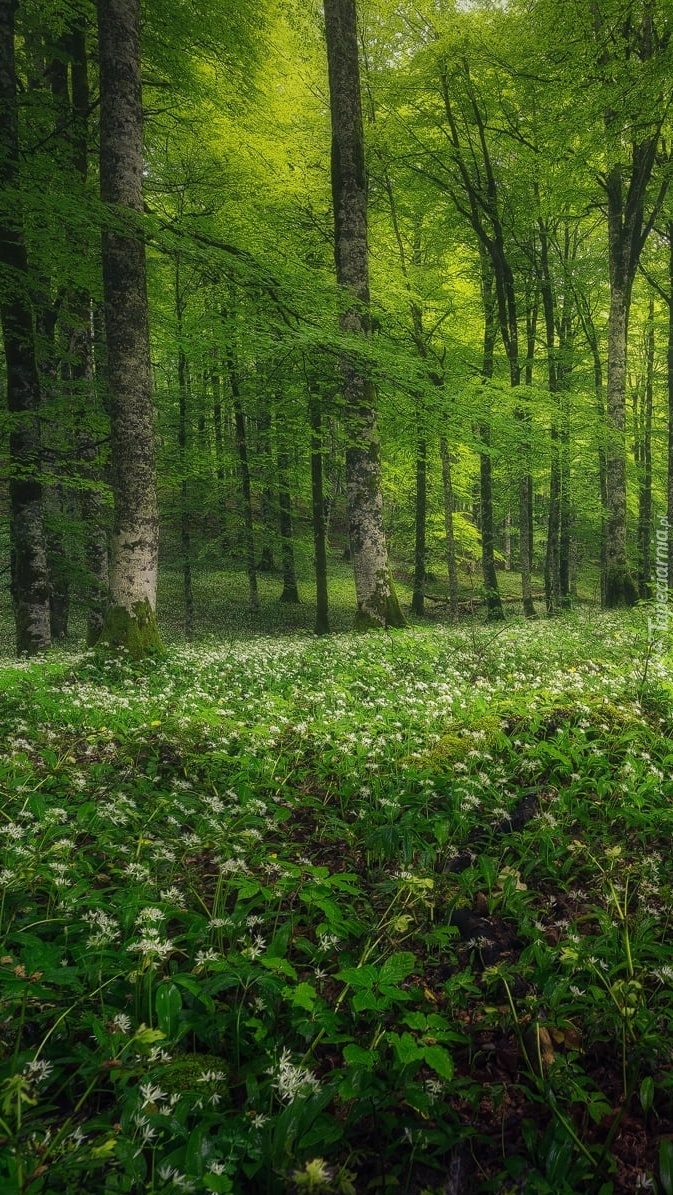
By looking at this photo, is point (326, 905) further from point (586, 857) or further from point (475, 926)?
point (586, 857)

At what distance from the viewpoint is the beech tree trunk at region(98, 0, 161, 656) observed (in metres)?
7.69

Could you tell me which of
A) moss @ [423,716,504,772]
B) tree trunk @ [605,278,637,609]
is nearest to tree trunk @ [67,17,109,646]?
moss @ [423,716,504,772]

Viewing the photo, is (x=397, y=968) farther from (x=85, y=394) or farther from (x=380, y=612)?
(x=85, y=394)

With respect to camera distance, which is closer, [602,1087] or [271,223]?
[602,1087]

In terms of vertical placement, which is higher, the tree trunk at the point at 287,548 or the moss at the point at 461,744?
the tree trunk at the point at 287,548

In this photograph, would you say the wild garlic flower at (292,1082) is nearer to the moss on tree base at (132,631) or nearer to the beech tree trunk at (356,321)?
the moss on tree base at (132,631)

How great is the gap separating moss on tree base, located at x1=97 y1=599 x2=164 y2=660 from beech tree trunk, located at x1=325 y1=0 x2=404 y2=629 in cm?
425

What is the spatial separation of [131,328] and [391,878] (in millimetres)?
8005

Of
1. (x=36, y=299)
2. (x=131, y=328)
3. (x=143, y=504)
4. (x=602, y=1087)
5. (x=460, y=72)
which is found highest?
(x=460, y=72)

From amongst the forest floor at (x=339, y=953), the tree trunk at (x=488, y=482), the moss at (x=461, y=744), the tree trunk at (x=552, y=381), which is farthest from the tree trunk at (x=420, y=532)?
the moss at (x=461, y=744)

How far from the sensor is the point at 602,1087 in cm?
202

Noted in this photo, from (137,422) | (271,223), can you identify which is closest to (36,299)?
(271,223)

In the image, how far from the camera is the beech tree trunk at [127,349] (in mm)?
7691

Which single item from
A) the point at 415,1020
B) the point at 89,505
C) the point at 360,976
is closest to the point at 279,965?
the point at 360,976
